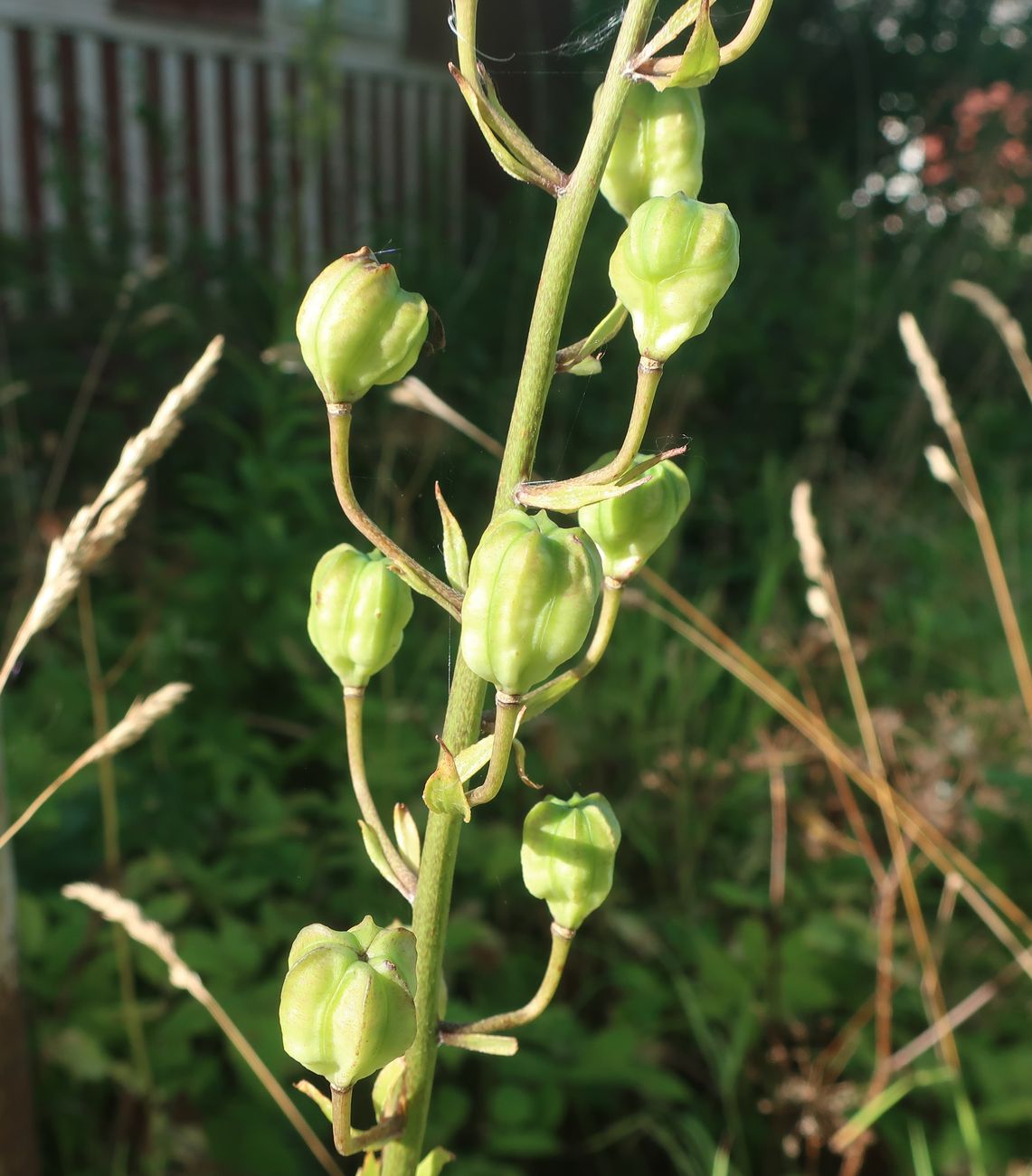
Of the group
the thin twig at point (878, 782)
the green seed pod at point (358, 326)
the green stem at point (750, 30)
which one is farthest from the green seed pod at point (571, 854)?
the thin twig at point (878, 782)

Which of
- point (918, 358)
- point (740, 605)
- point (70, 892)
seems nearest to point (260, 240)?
point (740, 605)

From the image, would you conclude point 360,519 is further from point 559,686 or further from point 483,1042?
point 483,1042

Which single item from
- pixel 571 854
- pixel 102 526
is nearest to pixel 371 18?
pixel 102 526

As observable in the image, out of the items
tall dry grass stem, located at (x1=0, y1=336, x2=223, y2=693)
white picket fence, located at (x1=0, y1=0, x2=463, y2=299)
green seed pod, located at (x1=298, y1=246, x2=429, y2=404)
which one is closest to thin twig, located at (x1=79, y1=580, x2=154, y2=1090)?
tall dry grass stem, located at (x1=0, y1=336, x2=223, y2=693)

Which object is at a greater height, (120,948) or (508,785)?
(120,948)

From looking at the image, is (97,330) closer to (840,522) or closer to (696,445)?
(696,445)

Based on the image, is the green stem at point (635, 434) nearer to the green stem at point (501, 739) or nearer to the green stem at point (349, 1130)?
the green stem at point (501, 739)

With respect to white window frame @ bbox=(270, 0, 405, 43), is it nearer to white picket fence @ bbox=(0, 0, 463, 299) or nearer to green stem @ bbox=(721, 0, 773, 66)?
white picket fence @ bbox=(0, 0, 463, 299)
